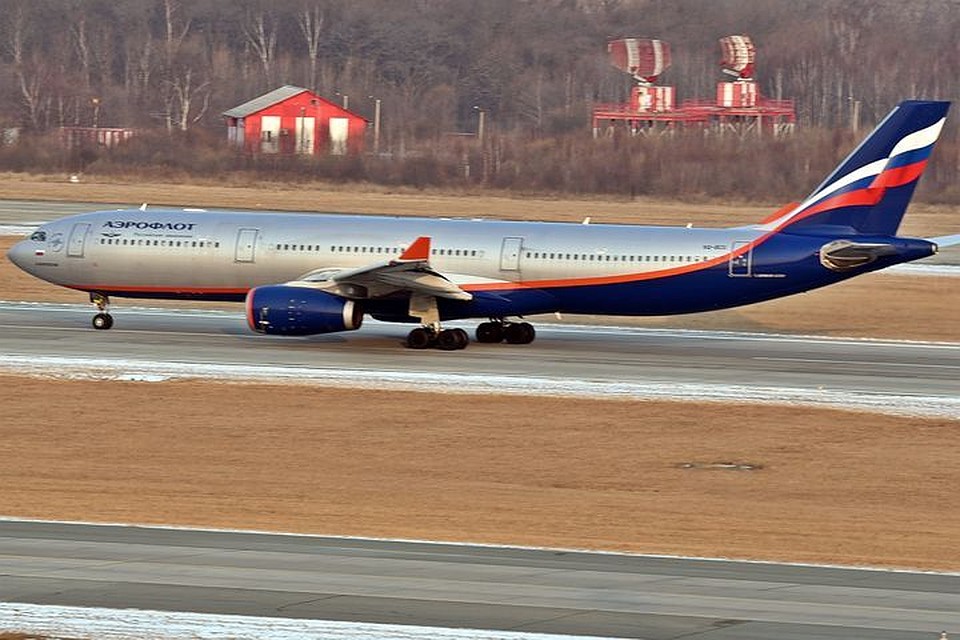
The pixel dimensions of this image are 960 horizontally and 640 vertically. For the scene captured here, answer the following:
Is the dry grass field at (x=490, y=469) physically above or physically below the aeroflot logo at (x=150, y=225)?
below

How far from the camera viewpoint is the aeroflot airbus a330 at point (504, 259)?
4738cm

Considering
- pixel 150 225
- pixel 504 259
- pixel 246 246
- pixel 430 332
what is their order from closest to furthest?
pixel 504 259, pixel 430 332, pixel 246 246, pixel 150 225

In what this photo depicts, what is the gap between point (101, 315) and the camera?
5175 centimetres

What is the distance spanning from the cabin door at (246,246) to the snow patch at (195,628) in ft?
98.7

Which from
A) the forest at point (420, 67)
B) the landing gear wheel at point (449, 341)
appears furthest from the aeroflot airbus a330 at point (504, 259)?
the forest at point (420, 67)

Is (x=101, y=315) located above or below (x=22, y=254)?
below

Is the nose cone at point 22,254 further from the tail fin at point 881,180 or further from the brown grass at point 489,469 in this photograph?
the tail fin at point 881,180

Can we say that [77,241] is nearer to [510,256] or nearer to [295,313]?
[295,313]

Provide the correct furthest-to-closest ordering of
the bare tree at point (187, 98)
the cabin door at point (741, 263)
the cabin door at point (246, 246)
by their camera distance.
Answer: the bare tree at point (187, 98) < the cabin door at point (246, 246) < the cabin door at point (741, 263)

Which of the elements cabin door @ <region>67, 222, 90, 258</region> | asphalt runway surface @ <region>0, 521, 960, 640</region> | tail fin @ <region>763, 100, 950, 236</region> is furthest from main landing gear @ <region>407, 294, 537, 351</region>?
asphalt runway surface @ <region>0, 521, 960, 640</region>

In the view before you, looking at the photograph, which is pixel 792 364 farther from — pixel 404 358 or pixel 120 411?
pixel 120 411

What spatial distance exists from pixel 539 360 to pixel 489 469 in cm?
1464

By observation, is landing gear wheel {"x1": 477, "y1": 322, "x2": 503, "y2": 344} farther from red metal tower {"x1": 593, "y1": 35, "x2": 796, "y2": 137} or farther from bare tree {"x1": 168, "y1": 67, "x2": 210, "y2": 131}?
bare tree {"x1": 168, "y1": 67, "x2": 210, "y2": 131}

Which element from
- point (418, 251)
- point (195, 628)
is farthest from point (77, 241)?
point (195, 628)
